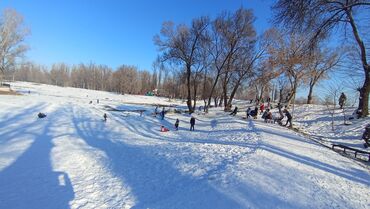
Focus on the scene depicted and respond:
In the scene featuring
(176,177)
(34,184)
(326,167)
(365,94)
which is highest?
(365,94)

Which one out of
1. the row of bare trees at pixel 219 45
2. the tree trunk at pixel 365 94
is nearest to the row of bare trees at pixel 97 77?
the row of bare trees at pixel 219 45

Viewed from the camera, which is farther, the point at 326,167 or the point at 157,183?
the point at 326,167

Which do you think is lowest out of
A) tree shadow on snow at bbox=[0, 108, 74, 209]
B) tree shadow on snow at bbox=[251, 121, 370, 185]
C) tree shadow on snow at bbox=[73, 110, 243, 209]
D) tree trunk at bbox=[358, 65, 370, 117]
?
tree shadow on snow at bbox=[0, 108, 74, 209]

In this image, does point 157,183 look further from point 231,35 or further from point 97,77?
point 97,77

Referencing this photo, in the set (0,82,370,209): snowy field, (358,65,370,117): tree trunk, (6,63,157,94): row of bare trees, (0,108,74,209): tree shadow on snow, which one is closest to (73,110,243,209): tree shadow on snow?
(0,82,370,209): snowy field

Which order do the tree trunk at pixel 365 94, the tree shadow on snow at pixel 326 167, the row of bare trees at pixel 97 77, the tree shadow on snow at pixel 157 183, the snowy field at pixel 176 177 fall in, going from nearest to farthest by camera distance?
the tree shadow on snow at pixel 157 183
the snowy field at pixel 176 177
the tree shadow on snow at pixel 326 167
the tree trunk at pixel 365 94
the row of bare trees at pixel 97 77

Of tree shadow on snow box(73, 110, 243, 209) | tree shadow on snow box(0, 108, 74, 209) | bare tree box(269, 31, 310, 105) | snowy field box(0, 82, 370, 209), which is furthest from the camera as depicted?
bare tree box(269, 31, 310, 105)

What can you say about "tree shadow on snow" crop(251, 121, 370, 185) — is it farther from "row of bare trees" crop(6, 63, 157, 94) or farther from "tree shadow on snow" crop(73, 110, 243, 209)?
"row of bare trees" crop(6, 63, 157, 94)

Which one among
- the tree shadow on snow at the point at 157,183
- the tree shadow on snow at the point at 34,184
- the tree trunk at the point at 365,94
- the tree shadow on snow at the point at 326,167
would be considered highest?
the tree trunk at the point at 365,94

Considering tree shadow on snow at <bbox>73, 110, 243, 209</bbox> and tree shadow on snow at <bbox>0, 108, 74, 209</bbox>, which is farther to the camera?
tree shadow on snow at <bbox>0, 108, 74, 209</bbox>

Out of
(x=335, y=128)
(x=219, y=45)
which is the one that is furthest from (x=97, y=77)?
(x=335, y=128)

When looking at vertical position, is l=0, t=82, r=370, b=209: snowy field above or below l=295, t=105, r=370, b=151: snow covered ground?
below

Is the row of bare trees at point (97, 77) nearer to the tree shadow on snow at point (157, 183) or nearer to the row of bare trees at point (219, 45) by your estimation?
the row of bare trees at point (219, 45)

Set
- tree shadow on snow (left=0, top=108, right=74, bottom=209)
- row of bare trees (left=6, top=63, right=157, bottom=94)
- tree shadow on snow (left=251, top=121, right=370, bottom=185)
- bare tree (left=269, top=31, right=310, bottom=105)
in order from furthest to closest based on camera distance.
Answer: row of bare trees (left=6, top=63, right=157, bottom=94) → bare tree (left=269, top=31, right=310, bottom=105) → tree shadow on snow (left=251, top=121, right=370, bottom=185) → tree shadow on snow (left=0, top=108, right=74, bottom=209)
